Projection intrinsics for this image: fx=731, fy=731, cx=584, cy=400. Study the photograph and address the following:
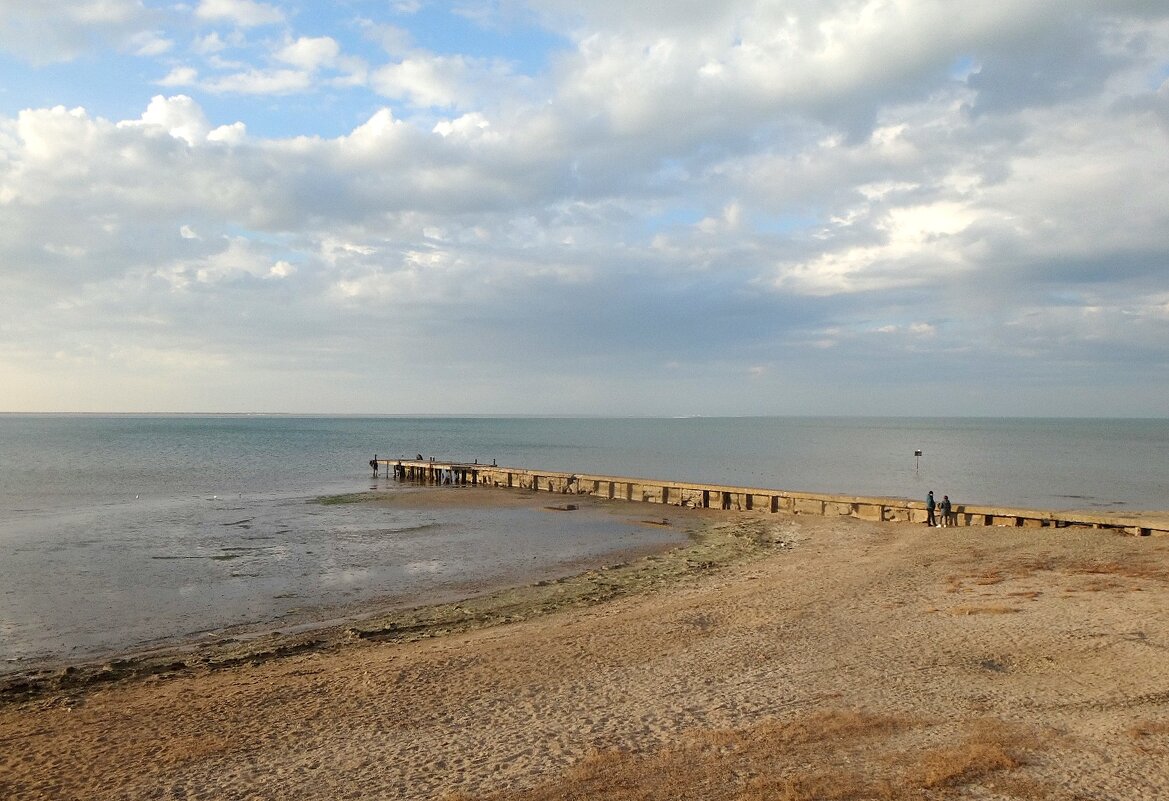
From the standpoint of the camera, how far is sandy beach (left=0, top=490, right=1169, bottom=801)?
7277 millimetres

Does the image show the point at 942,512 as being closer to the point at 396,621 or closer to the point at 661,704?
the point at 396,621

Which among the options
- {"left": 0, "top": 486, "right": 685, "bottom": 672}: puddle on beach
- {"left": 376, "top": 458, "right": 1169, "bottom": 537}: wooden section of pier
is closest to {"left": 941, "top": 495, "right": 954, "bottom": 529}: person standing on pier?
{"left": 376, "top": 458, "right": 1169, "bottom": 537}: wooden section of pier

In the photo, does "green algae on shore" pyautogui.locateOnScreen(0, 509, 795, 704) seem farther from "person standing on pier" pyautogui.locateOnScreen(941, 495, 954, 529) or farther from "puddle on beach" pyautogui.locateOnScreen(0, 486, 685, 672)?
"person standing on pier" pyautogui.locateOnScreen(941, 495, 954, 529)

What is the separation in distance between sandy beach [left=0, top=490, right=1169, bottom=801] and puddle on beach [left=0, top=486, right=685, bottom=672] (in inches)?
89.3

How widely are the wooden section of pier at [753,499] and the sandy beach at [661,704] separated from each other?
347 inches

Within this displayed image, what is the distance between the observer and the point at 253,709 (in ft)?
31.5

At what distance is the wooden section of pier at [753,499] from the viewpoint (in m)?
24.0

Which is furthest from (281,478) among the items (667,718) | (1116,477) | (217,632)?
(1116,477)

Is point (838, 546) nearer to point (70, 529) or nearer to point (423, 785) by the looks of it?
point (423, 785)

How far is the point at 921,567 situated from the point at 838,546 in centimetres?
465

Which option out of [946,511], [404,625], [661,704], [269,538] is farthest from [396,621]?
[946,511]

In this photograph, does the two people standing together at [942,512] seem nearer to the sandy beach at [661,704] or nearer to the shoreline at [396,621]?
the shoreline at [396,621]

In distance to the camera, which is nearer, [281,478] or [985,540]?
[985,540]

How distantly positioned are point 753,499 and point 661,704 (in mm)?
24899
